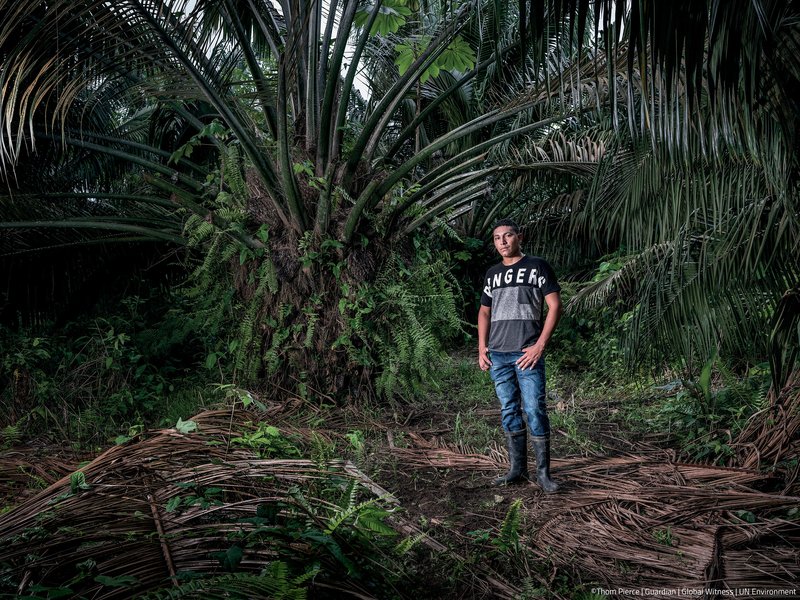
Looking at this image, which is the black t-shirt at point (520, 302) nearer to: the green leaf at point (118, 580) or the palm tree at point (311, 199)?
the palm tree at point (311, 199)

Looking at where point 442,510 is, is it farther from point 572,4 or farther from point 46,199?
point 46,199

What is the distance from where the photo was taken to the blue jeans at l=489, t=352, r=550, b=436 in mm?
3346

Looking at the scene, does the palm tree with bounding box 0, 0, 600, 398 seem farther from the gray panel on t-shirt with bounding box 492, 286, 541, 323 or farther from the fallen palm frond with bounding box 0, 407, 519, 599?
the fallen palm frond with bounding box 0, 407, 519, 599

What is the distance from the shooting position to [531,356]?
3.29 meters

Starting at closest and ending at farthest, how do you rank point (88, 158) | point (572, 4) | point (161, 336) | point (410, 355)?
1. point (572, 4)
2. point (410, 355)
3. point (88, 158)
4. point (161, 336)

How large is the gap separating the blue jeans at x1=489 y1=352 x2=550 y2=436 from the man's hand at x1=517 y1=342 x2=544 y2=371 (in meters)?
0.06

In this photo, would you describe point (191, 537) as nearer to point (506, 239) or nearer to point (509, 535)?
point (509, 535)

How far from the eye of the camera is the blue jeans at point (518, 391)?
335cm

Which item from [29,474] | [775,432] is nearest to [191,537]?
[29,474]

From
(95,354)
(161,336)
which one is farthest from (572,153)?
(95,354)

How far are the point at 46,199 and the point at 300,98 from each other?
2.50 metres

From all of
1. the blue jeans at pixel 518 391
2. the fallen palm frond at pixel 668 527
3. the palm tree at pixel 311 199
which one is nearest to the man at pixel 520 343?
the blue jeans at pixel 518 391

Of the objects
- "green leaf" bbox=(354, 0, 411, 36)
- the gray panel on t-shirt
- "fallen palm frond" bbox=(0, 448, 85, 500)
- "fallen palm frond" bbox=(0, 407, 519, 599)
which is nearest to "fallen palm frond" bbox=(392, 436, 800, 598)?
"fallen palm frond" bbox=(0, 407, 519, 599)

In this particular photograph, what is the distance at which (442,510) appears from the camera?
10.2 ft
